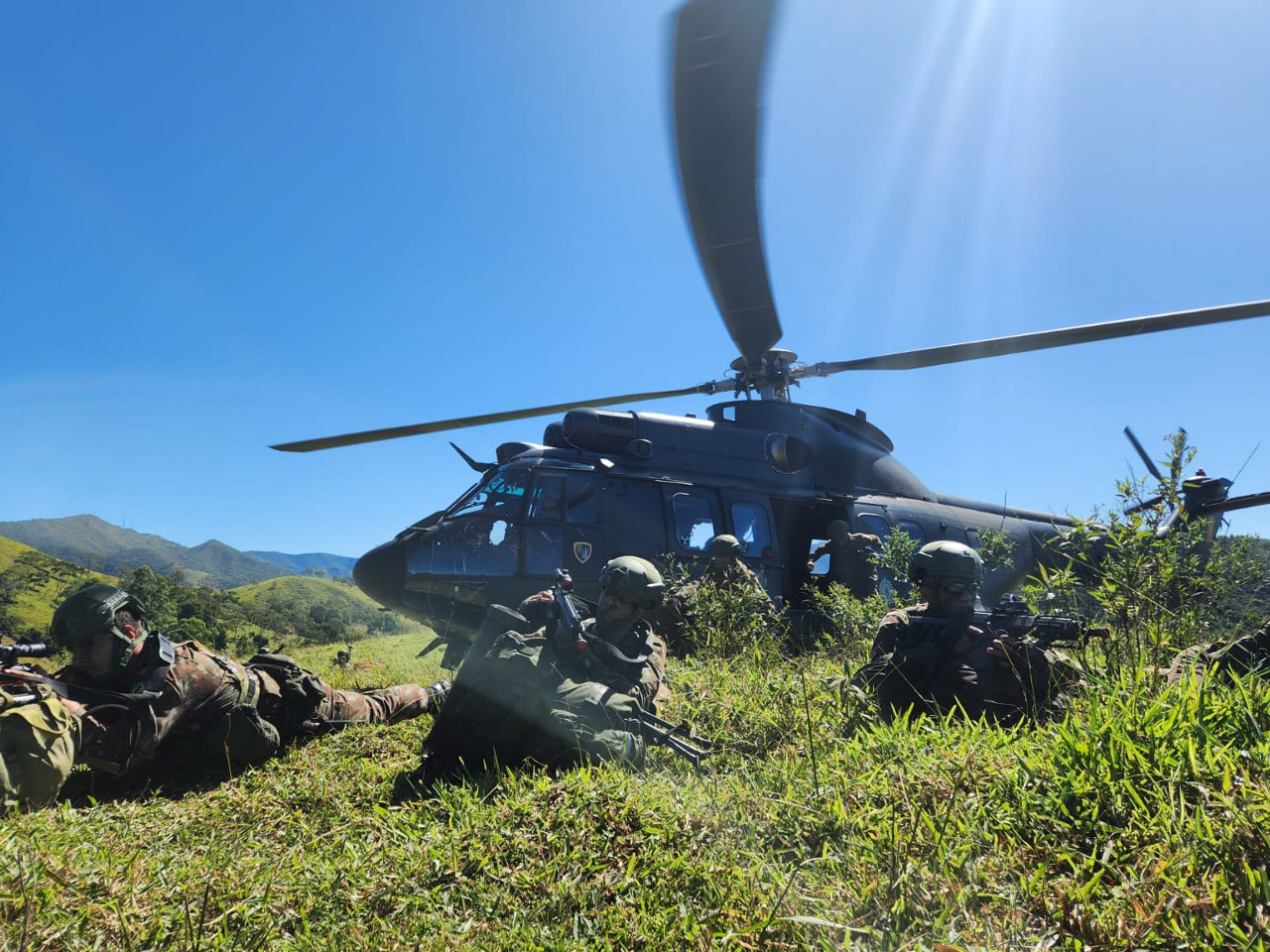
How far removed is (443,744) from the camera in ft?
11.0

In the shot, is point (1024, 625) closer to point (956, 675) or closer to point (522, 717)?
point (956, 675)

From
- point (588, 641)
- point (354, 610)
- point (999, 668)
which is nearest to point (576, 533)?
point (588, 641)

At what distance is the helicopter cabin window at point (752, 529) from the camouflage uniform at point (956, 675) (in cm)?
363

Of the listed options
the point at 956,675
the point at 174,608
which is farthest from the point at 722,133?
the point at 174,608

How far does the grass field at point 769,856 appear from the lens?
5.16ft

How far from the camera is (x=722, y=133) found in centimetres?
473

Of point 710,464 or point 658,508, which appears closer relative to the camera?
point 658,508

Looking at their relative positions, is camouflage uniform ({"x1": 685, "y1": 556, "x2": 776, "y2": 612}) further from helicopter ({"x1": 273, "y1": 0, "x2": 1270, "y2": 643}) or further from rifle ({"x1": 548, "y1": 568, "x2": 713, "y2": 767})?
rifle ({"x1": 548, "y1": 568, "x2": 713, "y2": 767})

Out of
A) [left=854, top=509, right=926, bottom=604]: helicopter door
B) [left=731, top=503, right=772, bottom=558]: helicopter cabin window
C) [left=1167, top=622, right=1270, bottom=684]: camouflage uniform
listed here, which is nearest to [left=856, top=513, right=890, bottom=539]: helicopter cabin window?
[left=854, top=509, right=926, bottom=604]: helicopter door

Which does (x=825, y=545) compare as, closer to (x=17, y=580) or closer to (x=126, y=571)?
(x=126, y=571)

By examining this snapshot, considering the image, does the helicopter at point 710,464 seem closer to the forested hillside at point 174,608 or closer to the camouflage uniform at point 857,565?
the camouflage uniform at point 857,565

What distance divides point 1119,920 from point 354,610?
11265mm

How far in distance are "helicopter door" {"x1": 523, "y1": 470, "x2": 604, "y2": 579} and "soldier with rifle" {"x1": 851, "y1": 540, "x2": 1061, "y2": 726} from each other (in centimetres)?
319

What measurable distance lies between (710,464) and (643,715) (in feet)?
14.7
